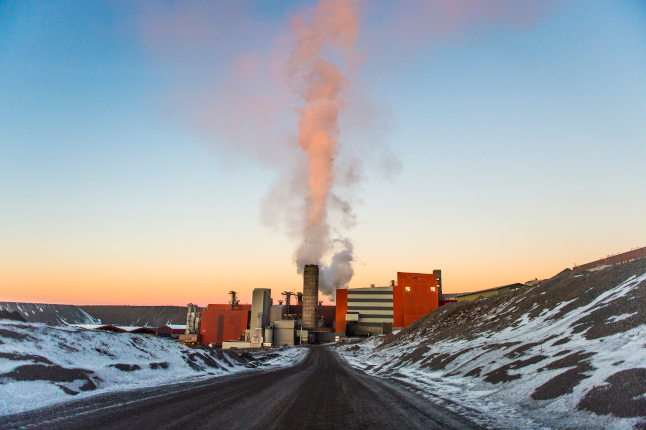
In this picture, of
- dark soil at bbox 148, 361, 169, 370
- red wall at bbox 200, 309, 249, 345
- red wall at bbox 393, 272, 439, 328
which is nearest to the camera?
dark soil at bbox 148, 361, 169, 370

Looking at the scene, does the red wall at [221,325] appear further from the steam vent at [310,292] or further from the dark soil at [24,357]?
the dark soil at [24,357]

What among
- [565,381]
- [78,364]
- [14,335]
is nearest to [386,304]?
[78,364]

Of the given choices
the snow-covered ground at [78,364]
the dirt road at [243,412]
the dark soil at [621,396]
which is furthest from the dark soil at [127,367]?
the dark soil at [621,396]

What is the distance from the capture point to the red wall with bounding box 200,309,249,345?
4031 inches

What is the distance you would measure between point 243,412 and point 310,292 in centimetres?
9426

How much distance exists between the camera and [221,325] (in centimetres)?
10350

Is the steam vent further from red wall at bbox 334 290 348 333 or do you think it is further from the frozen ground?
the frozen ground

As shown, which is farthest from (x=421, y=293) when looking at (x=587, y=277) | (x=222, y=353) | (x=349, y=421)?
(x=349, y=421)

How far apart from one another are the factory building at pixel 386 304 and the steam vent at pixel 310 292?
9.04 m

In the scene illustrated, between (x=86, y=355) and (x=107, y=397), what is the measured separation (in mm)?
6573

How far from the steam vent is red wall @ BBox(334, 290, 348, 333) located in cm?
850

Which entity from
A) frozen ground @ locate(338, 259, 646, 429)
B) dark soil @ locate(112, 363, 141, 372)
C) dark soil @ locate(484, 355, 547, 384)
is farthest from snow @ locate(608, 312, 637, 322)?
dark soil @ locate(112, 363, 141, 372)

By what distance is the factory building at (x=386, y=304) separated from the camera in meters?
92.0

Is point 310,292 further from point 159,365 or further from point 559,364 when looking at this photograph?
point 559,364
